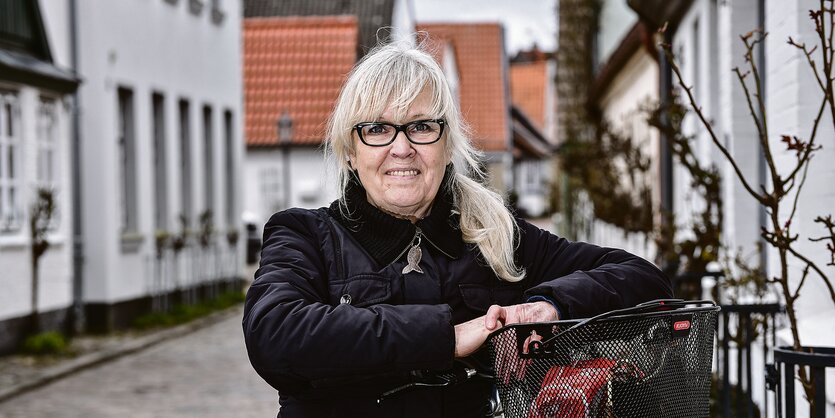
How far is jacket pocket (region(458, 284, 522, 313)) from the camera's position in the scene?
113 inches

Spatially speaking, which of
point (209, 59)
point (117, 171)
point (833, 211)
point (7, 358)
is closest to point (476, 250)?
point (833, 211)

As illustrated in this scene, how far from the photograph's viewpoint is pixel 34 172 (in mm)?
14320

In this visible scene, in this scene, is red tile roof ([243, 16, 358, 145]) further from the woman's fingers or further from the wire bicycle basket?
the wire bicycle basket

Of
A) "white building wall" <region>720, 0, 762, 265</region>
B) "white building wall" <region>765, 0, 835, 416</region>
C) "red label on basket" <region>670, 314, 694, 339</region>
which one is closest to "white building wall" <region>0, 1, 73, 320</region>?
"white building wall" <region>720, 0, 762, 265</region>

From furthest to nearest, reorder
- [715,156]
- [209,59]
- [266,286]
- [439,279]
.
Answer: [209,59] → [715,156] → [439,279] → [266,286]

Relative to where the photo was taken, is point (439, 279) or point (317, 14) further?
point (317, 14)

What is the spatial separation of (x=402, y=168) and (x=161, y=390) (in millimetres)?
9084

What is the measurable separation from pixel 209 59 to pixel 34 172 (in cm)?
808

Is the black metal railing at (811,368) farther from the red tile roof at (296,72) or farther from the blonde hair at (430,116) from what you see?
the red tile roof at (296,72)

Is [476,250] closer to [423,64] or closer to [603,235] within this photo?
[423,64]

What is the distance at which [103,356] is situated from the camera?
44.7ft

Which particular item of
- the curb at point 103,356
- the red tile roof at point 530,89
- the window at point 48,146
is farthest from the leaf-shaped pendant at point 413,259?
the red tile roof at point 530,89

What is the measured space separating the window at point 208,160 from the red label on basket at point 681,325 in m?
20.3

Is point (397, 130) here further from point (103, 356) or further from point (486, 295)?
point (103, 356)
